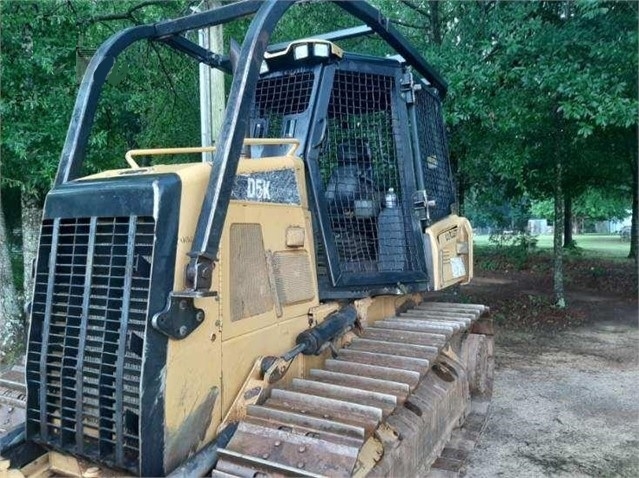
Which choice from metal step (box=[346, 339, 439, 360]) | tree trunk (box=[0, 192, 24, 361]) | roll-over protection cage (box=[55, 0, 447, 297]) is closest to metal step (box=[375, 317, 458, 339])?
metal step (box=[346, 339, 439, 360])

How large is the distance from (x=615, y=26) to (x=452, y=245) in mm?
4756

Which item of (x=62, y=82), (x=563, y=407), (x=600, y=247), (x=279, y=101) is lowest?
(x=563, y=407)

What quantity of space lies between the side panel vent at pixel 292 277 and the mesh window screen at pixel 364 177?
0.38m

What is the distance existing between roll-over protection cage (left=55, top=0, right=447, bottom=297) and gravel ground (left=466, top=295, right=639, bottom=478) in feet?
9.52

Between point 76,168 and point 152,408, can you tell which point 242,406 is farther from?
point 76,168

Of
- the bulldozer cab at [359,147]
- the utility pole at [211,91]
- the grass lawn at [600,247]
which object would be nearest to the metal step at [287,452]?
the bulldozer cab at [359,147]

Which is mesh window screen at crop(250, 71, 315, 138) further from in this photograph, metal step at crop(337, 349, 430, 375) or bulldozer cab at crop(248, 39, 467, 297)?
metal step at crop(337, 349, 430, 375)

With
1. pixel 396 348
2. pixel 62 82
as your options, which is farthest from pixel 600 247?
pixel 396 348

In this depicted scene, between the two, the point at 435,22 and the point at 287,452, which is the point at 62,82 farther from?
the point at 435,22

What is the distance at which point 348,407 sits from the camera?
2480 mm

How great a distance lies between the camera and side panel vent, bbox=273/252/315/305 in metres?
2.95

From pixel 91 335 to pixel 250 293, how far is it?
74 cm

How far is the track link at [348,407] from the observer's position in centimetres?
219

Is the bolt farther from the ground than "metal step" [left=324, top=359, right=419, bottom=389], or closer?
closer
